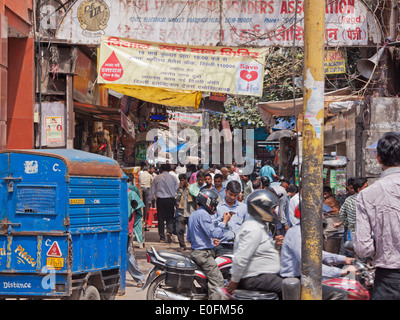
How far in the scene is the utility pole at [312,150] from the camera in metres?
5.15

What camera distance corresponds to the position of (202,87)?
10.6 meters

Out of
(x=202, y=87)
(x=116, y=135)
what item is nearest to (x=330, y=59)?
(x=202, y=87)

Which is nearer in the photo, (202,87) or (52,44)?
(202,87)

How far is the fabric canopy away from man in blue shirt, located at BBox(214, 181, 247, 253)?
12.3 feet

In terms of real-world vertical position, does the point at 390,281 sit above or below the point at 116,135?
below

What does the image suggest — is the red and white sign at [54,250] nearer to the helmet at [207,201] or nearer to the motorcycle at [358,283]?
the helmet at [207,201]

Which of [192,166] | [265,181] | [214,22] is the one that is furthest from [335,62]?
[192,166]

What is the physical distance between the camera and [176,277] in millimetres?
6641

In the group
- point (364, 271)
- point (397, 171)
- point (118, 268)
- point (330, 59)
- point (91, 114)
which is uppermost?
point (330, 59)

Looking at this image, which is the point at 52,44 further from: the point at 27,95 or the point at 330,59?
the point at 330,59

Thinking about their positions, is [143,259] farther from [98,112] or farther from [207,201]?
[207,201]

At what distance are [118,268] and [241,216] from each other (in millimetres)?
2085

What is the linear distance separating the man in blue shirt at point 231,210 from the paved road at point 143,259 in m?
1.58

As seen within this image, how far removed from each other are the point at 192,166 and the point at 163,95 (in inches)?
267
